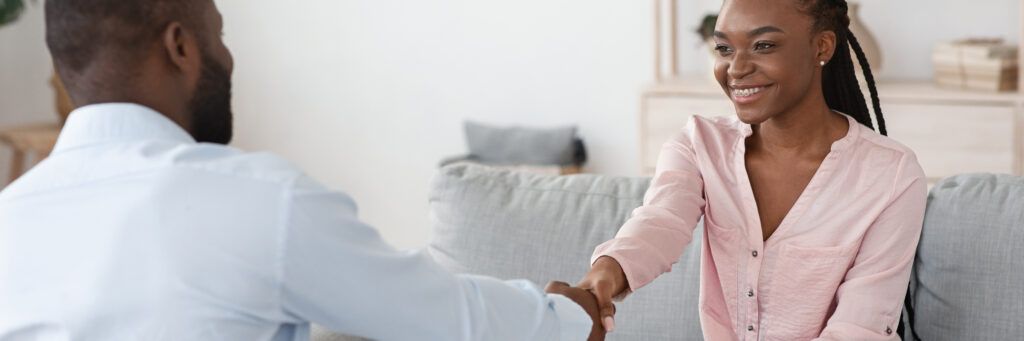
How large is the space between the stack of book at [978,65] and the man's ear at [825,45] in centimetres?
201

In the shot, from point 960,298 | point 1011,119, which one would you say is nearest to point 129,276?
point 960,298

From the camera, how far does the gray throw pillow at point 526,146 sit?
457 centimetres

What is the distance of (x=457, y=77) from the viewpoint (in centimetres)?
485

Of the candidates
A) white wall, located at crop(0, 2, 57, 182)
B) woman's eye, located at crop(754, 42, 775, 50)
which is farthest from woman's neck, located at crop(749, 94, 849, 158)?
white wall, located at crop(0, 2, 57, 182)

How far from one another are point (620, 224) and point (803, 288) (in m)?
0.46

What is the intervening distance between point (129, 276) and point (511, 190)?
120 centimetres

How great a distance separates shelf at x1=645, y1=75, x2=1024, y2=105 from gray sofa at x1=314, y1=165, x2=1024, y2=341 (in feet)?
5.35

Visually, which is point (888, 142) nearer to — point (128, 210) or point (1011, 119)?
point (128, 210)

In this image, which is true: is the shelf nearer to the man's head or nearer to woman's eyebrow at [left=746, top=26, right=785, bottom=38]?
woman's eyebrow at [left=746, top=26, right=785, bottom=38]

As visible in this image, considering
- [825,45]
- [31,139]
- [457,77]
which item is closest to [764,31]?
[825,45]

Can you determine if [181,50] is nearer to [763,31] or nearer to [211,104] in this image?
[211,104]

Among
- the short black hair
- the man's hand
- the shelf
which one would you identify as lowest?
the shelf

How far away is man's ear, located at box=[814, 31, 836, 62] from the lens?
193 centimetres

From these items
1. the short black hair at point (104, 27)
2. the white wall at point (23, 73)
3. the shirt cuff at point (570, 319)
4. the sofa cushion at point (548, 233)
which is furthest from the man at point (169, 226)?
the white wall at point (23, 73)
